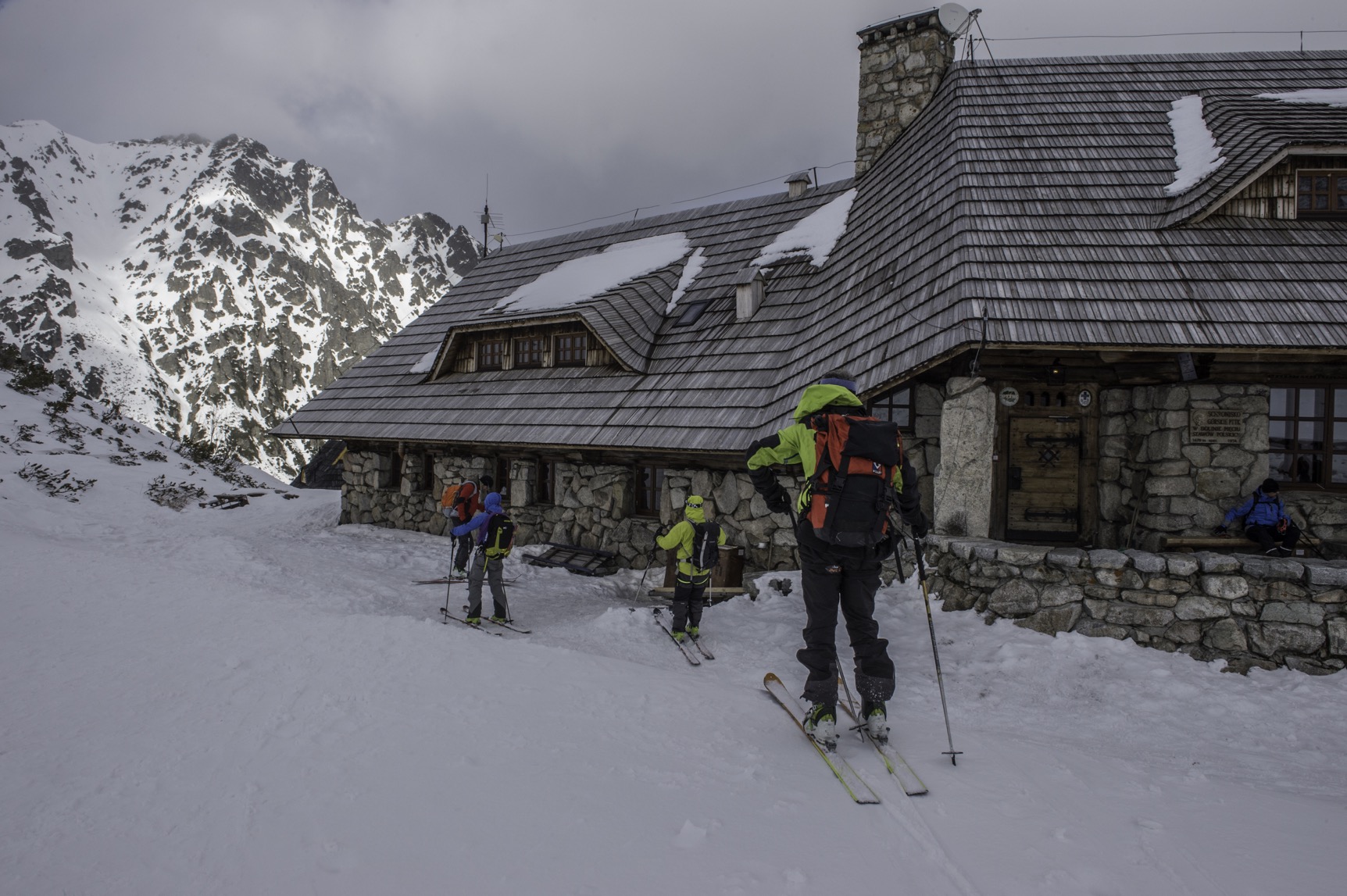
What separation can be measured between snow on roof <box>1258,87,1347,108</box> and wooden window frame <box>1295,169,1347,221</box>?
1461mm

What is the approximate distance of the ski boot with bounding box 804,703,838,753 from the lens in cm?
385

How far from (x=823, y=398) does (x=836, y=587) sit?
109 centimetres

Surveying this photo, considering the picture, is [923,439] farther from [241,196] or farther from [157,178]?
[157,178]

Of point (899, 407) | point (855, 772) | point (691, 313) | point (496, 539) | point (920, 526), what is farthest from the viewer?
point (691, 313)

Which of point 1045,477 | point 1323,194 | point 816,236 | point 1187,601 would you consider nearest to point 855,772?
point 1187,601

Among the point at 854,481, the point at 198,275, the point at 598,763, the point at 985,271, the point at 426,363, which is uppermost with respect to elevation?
the point at 198,275

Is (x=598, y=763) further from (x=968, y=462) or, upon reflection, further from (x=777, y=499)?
(x=968, y=462)

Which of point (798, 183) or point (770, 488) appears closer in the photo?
point (770, 488)

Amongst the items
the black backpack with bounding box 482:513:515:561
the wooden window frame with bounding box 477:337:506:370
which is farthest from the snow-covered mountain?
the black backpack with bounding box 482:513:515:561

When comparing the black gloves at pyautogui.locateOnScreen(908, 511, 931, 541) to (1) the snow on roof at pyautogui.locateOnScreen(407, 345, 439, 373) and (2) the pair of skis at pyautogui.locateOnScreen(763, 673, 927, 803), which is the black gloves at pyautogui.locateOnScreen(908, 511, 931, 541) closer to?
(2) the pair of skis at pyautogui.locateOnScreen(763, 673, 927, 803)

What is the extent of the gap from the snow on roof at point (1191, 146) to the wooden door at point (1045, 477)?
335 cm

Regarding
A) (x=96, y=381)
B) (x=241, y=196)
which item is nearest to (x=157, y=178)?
(x=241, y=196)

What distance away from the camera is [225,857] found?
2.76m

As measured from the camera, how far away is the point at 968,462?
24.1ft
